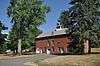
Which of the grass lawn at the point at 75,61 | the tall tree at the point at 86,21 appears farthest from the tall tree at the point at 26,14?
the grass lawn at the point at 75,61

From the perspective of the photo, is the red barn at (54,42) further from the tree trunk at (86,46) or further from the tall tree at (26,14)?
the tree trunk at (86,46)

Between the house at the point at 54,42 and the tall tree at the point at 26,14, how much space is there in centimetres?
1446

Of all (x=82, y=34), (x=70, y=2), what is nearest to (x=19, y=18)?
(x=70, y=2)

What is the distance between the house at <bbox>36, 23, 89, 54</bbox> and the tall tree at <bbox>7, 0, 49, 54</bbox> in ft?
47.4

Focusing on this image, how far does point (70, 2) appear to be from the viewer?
5650 centimetres

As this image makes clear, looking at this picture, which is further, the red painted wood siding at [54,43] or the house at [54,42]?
the house at [54,42]

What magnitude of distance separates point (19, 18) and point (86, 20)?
17.5 metres

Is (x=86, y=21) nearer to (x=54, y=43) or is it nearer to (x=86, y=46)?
(x=86, y=46)

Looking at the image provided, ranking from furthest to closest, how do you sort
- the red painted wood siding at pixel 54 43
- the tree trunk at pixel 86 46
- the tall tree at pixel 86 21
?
the red painted wood siding at pixel 54 43
the tree trunk at pixel 86 46
the tall tree at pixel 86 21

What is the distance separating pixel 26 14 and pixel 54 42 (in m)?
25.2

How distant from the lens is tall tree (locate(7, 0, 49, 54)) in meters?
63.5

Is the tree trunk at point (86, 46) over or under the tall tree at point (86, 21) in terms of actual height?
under

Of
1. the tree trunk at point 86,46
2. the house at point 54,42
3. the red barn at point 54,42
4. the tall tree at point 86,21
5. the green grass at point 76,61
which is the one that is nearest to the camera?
the green grass at point 76,61

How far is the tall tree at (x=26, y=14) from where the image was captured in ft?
208
